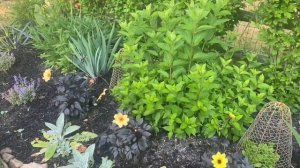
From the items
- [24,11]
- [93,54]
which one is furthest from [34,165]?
[24,11]

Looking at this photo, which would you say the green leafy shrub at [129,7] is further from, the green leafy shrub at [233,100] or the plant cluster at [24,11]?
the plant cluster at [24,11]

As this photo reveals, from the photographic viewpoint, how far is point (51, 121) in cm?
368

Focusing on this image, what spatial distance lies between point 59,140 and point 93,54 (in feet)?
3.85

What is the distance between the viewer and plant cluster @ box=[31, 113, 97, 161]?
3.21 meters

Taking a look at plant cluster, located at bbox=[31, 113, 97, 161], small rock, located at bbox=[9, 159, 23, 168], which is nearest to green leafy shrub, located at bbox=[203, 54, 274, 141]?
plant cluster, located at bbox=[31, 113, 97, 161]

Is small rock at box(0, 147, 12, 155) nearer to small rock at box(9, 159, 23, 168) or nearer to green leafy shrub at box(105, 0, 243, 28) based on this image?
small rock at box(9, 159, 23, 168)

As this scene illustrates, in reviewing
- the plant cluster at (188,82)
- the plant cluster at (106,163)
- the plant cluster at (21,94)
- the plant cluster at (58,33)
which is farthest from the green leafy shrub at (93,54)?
the plant cluster at (106,163)

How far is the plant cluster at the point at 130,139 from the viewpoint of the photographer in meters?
3.02

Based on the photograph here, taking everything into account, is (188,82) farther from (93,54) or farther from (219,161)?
(93,54)

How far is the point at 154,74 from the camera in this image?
3.12 m

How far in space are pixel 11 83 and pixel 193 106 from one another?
7.70ft

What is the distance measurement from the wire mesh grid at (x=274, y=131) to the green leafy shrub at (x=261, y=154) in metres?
0.04

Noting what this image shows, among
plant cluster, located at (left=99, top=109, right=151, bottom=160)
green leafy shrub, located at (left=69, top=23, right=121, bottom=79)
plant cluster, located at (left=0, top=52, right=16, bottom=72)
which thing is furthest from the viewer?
plant cluster, located at (left=0, top=52, right=16, bottom=72)

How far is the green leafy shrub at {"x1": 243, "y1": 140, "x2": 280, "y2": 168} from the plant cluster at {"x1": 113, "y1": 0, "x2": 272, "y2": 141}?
0.18 metres
